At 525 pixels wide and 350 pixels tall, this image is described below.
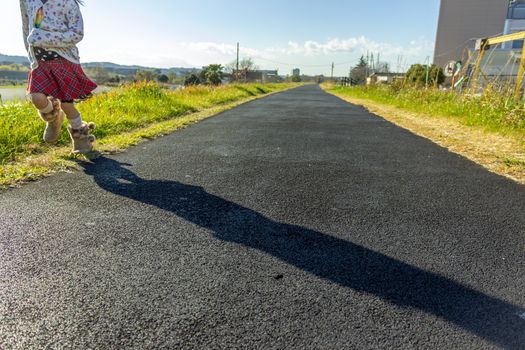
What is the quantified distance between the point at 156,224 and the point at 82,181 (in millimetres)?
1309

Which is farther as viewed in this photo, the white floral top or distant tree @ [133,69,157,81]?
distant tree @ [133,69,157,81]

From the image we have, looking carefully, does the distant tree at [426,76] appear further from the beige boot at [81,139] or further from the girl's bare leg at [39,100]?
the girl's bare leg at [39,100]

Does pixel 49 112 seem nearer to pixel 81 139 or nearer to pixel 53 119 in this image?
pixel 53 119

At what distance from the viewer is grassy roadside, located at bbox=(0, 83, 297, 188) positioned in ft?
11.8

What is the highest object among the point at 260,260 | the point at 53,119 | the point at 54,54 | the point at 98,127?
the point at 54,54

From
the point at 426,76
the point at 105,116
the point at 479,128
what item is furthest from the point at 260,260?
the point at 426,76

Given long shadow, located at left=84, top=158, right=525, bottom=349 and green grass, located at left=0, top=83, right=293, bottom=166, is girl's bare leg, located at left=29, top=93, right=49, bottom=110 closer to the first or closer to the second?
green grass, located at left=0, top=83, right=293, bottom=166

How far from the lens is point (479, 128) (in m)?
6.99

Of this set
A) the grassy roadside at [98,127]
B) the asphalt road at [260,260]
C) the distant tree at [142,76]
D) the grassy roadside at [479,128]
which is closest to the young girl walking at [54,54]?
the grassy roadside at [98,127]

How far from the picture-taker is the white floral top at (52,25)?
11.2ft

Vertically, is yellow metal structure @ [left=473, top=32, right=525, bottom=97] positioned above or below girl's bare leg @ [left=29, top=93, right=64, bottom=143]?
above

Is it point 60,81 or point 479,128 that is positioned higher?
point 60,81

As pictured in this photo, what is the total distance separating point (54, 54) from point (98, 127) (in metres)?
2.45

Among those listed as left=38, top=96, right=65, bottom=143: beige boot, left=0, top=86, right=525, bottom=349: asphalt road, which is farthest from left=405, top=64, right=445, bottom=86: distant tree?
left=38, top=96, right=65, bottom=143: beige boot
